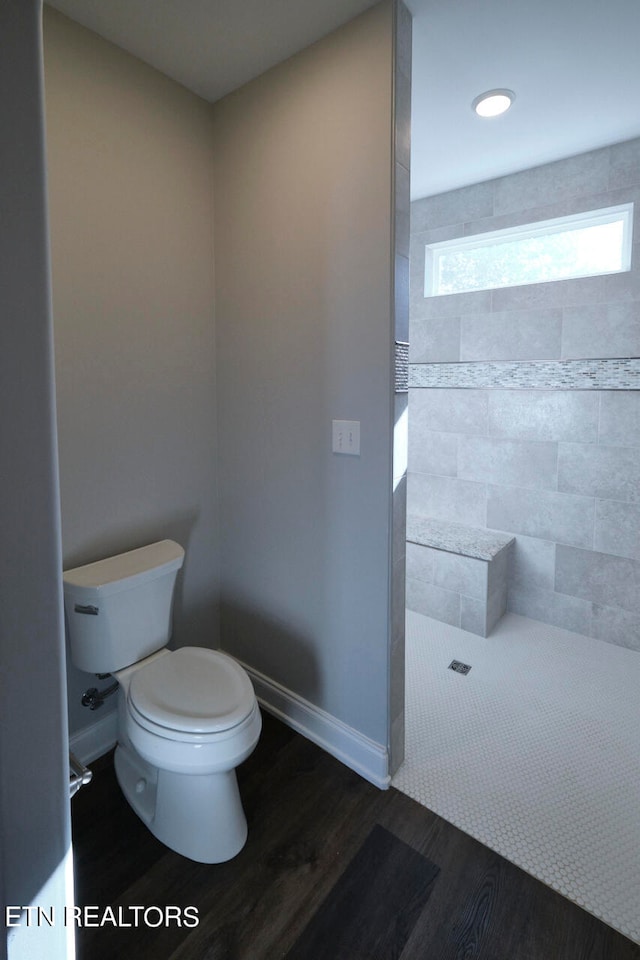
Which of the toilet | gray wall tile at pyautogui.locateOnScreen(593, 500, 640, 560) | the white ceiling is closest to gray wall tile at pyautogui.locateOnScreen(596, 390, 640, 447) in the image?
gray wall tile at pyautogui.locateOnScreen(593, 500, 640, 560)

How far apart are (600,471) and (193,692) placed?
2295 mm

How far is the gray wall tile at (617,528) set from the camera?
2.64 meters

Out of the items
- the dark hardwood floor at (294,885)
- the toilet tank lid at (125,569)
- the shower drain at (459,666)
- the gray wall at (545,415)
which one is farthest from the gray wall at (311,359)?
the gray wall at (545,415)

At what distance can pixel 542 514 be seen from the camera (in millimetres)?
2947

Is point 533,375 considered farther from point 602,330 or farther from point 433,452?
point 433,452

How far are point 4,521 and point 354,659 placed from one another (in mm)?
1584

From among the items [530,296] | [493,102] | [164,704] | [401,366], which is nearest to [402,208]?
[401,366]

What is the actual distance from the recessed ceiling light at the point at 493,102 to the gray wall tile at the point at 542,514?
1.87 metres

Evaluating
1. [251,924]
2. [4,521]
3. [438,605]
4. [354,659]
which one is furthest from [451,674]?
[4,521]

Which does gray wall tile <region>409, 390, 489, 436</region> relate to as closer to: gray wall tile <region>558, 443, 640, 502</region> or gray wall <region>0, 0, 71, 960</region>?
gray wall tile <region>558, 443, 640, 502</region>

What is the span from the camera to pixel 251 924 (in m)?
1.35

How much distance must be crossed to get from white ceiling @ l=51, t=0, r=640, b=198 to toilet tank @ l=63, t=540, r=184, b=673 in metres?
1.79

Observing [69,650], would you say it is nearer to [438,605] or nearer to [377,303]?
[377,303]

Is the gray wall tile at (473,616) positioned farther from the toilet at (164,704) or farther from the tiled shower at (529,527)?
the toilet at (164,704)
